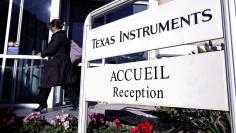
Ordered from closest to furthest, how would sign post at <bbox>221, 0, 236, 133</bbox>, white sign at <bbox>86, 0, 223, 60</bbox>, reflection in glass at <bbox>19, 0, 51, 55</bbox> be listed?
sign post at <bbox>221, 0, 236, 133</bbox> < white sign at <bbox>86, 0, 223, 60</bbox> < reflection in glass at <bbox>19, 0, 51, 55</bbox>

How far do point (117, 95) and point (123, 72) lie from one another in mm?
182

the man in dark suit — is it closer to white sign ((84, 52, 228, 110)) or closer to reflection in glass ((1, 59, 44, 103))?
reflection in glass ((1, 59, 44, 103))

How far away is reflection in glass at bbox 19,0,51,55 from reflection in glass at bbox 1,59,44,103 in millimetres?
288

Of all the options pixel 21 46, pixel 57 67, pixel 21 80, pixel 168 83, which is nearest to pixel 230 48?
→ pixel 168 83

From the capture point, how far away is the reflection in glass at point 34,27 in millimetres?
5834

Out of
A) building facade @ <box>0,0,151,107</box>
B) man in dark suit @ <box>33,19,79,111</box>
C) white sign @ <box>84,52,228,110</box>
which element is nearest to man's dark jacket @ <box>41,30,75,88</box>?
man in dark suit @ <box>33,19,79,111</box>

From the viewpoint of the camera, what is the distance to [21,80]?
5.64 m

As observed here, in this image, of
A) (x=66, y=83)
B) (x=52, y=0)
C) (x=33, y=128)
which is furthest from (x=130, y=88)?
(x=52, y=0)

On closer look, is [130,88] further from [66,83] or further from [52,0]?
[52,0]

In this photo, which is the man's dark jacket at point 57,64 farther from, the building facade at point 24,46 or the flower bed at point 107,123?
the building facade at point 24,46

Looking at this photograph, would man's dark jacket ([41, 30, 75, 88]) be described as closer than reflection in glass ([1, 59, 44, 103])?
Yes

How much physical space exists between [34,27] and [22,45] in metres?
0.51

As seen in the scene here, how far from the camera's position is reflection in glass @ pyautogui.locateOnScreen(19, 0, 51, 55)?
583 centimetres

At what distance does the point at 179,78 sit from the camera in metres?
1.59
